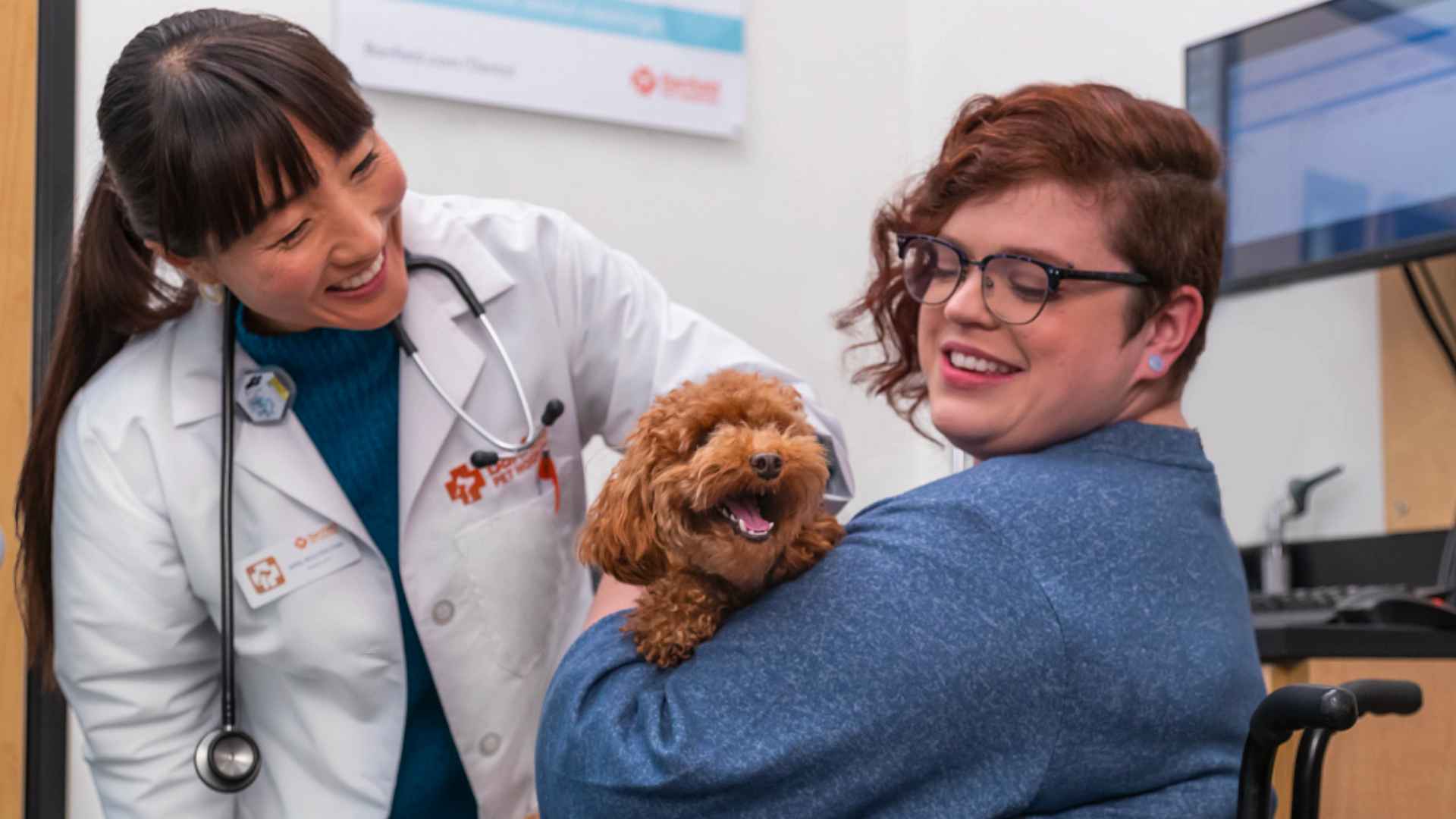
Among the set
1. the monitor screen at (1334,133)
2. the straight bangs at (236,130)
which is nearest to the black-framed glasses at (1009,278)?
the straight bangs at (236,130)

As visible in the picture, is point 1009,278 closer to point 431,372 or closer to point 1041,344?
point 1041,344

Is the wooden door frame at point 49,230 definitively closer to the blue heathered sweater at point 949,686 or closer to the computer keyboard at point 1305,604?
the blue heathered sweater at point 949,686

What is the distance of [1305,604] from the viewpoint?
81.8 inches

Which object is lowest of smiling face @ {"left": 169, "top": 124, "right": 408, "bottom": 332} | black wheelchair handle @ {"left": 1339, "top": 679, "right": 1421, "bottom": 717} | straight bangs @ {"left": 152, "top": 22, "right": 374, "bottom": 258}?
black wheelchair handle @ {"left": 1339, "top": 679, "right": 1421, "bottom": 717}

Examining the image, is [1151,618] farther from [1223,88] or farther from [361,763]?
Result: [1223,88]

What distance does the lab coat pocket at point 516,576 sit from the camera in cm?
143

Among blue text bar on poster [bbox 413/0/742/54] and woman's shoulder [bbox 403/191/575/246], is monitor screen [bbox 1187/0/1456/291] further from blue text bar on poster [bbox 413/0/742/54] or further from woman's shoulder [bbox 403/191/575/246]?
woman's shoulder [bbox 403/191/575/246]

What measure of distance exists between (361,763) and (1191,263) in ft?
2.95

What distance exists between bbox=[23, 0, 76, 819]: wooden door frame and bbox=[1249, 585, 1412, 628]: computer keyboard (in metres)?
1.79

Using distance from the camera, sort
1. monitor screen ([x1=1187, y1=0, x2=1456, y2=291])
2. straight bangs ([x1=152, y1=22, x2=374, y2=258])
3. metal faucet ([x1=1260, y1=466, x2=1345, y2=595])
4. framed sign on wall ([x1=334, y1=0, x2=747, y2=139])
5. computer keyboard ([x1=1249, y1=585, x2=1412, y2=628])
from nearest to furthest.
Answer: straight bangs ([x1=152, y1=22, x2=374, y2=258]) < computer keyboard ([x1=1249, y1=585, x2=1412, y2=628]) < monitor screen ([x1=1187, y1=0, x2=1456, y2=291]) < metal faucet ([x1=1260, y1=466, x2=1345, y2=595]) < framed sign on wall ([x1=334, y1=0, x2=747, y2=139])

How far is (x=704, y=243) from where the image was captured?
2.94 meters

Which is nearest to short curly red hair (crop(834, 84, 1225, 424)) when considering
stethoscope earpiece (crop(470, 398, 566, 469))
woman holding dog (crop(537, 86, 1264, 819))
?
woman holding dog (crop(537, 86, 1264, 819))

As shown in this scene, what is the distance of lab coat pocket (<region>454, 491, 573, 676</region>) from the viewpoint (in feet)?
4.70

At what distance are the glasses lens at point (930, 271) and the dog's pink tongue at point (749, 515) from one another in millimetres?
296
